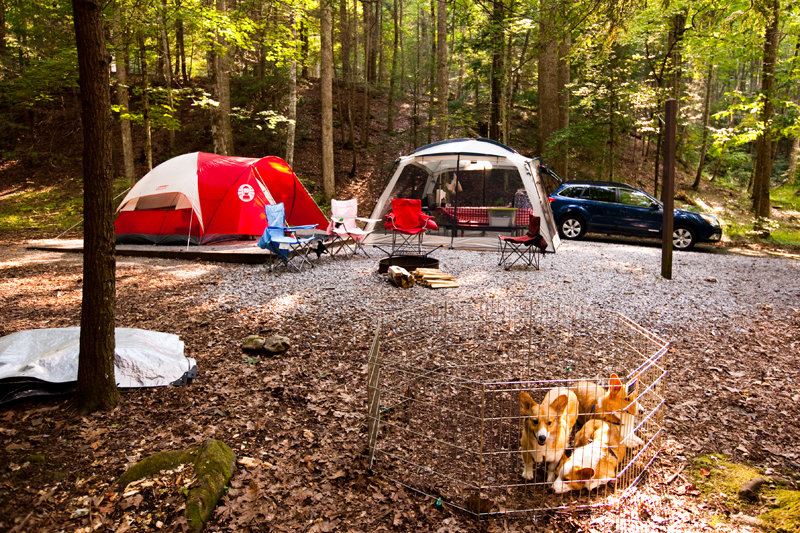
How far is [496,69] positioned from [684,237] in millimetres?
7724

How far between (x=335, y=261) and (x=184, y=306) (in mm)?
3030

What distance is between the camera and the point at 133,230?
29.5 ft

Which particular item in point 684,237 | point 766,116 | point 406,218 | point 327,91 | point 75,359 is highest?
point 327,91

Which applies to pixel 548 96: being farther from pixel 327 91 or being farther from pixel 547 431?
pixel 547 431

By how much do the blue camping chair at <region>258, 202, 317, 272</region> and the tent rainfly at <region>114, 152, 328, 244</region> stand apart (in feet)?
4.72

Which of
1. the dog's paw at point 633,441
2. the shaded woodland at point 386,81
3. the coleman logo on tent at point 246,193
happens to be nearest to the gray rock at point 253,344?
the dog's paw at point 633,441

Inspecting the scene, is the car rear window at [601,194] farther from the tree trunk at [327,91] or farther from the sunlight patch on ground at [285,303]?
the sunlight patch on ground at [285,303]

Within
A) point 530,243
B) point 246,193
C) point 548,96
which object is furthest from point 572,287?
point 548,96

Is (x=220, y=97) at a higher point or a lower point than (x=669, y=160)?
higher

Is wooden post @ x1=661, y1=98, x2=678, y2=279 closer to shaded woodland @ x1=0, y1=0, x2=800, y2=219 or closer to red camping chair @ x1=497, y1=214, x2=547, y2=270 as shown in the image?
shaded woodland @ x1=0, y1=0, x2=800, y2=219

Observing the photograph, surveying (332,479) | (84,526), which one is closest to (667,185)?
(332,479)

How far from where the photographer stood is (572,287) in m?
6.11

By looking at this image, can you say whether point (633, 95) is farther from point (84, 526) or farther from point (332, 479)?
point (84, 526)

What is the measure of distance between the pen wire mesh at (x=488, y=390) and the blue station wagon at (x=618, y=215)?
20.3ft
